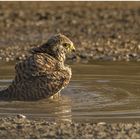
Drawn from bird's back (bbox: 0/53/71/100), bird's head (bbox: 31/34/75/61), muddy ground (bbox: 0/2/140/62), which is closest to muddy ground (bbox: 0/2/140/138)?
muddy ground (bbox: 0/2/140/62)

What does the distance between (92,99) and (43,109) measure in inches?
38.8

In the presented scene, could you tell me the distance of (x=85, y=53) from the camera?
55.2 feet

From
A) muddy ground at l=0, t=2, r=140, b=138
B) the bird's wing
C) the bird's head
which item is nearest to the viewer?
muddy ground at l=0, t=2, r=140, b=138

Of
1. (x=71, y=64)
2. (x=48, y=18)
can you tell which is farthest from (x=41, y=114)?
(x=48, y=18)

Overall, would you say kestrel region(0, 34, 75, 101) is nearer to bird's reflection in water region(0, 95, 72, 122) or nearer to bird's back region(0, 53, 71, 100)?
bird's back region(0, 53, 71, 100)

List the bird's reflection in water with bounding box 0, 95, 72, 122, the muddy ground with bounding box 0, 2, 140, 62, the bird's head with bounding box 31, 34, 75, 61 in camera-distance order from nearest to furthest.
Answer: the bird's reflection in water with bounding box 0, 95, 72, 122
the bird's head with bounding box 31, 34, 75, 61
the muddy ground with bounding box 0, 2, 140, 62

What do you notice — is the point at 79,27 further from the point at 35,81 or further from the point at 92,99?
the point at 35,81

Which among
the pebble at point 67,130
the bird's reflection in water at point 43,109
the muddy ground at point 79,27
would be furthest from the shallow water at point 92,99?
the muddy ground at point 79,27

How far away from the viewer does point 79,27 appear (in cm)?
2108

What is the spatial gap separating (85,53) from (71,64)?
4.02 feet

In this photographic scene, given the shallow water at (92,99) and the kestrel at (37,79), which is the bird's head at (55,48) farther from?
the shallow water at (92,99)

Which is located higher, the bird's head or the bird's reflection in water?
the bird's head

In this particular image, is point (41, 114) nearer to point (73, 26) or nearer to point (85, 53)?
point (85, 53)

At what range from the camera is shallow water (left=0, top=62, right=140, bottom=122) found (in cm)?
1034
